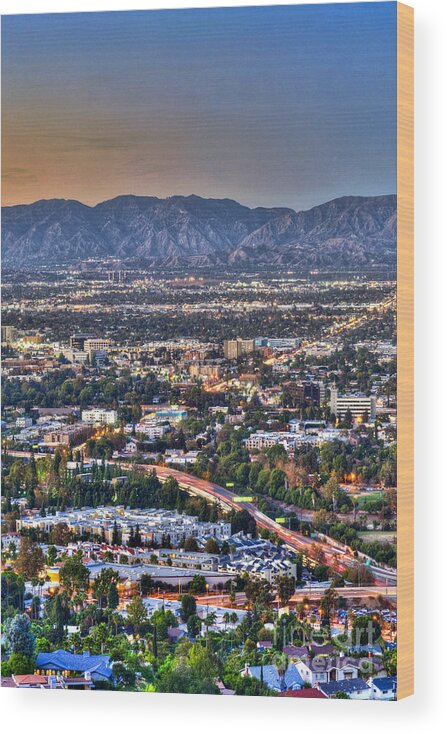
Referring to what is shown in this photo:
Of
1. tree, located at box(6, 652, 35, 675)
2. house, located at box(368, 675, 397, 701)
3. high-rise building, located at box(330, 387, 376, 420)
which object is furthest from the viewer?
tree, located at box(6, 652, 35, 675)

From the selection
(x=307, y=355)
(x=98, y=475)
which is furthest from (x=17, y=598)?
(x=307, y=355)

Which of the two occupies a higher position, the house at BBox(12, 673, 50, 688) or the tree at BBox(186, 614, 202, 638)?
the tree at BBox(186, 614, 202, 638)

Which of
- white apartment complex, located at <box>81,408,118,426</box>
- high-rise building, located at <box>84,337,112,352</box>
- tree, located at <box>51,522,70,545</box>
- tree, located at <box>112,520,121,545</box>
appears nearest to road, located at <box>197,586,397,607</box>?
tree, located at <box>112,520,121,545</box>

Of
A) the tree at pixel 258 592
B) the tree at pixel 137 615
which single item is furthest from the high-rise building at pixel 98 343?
the tree at pixel 258 592

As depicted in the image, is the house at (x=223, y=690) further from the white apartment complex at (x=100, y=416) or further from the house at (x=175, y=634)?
the white apartment complex at (x=100, y=416)

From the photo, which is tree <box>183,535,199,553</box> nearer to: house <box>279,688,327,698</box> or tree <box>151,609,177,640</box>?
tree <box>151,609,177,640</box>
